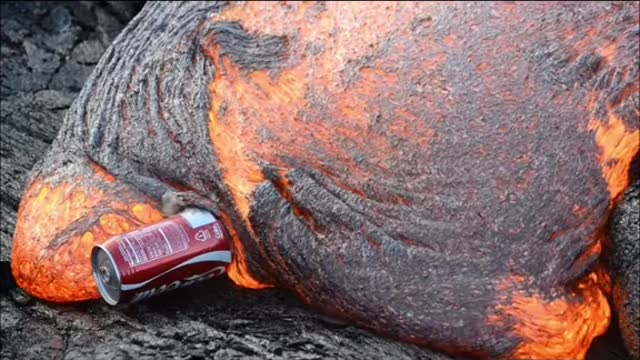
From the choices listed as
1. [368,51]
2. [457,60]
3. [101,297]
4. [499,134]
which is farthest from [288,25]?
[101,297]

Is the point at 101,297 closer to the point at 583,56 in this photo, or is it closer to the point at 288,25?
the point at 288,25

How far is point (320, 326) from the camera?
2.70 meters

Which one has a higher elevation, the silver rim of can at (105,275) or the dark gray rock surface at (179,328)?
the silver rim of can at (105,275)

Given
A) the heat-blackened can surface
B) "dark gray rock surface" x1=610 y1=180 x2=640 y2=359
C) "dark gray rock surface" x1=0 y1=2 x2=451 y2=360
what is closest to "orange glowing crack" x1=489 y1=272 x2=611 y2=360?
"dark gray rock surface" x1=610 y1=180 x2=640 y2=359

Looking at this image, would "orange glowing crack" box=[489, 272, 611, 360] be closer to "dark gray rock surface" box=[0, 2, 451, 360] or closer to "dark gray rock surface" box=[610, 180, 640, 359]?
"dark gray rock surface" box=[610, 180, 640, 359]

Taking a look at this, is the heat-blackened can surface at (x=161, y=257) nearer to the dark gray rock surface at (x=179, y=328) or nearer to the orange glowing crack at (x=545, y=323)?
the dark gray rock surface at (x=179, y=328)

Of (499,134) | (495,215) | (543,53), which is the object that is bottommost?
(495,215)

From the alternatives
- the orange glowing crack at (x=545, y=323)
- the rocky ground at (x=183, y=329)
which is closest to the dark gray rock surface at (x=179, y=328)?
the rocky ground at (x=183, y=329)

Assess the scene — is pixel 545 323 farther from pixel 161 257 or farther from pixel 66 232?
pixel 66 232

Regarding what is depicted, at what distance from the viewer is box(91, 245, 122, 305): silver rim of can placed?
2.58 m

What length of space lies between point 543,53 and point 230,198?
0.93m

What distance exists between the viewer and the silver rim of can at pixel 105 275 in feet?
8.47

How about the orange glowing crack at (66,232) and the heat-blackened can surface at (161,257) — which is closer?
the heat-blackened can surface at (161,257)

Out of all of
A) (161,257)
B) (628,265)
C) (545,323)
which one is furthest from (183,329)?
(628,265)
